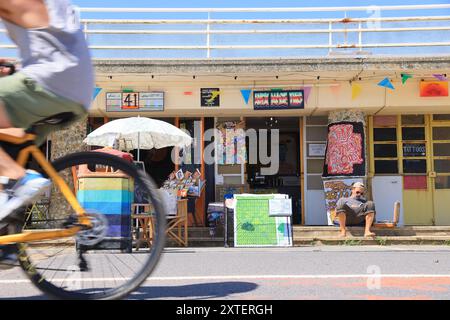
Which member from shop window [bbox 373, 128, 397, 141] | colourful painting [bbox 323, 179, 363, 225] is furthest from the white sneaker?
shop window [bbox 373, 128, 397, 141]

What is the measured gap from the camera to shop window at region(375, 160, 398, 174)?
1305 cm

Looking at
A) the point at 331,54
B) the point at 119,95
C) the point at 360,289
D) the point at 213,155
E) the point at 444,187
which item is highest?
the point at 331,54

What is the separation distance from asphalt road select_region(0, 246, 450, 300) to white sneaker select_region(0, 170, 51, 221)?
937 mm

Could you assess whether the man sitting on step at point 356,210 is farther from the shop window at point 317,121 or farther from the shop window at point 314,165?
the shop window at point 317,121

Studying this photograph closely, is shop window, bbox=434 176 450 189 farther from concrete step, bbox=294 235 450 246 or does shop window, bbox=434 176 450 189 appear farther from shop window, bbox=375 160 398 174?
concrete step, bbox=294 235 450 246

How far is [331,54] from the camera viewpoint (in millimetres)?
11797

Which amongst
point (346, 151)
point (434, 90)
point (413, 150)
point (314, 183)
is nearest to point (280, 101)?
point (346, 151)

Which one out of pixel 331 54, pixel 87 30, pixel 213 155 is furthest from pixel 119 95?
pixel 331 54

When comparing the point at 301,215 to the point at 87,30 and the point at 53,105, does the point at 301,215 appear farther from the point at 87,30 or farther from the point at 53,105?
the point at 53,105

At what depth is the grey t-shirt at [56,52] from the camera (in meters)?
2.58

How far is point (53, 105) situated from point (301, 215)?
36.8 ft

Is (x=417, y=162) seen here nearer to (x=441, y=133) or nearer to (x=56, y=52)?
(x=441, y=133)

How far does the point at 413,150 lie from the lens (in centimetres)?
1307
